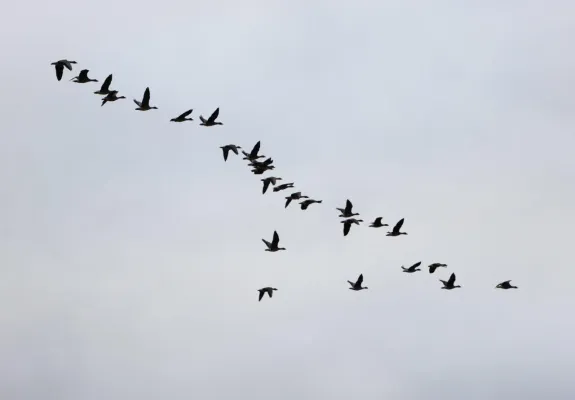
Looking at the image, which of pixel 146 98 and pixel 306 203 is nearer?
pixel 146 98

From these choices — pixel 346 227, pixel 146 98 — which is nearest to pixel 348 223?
pixel 346 227

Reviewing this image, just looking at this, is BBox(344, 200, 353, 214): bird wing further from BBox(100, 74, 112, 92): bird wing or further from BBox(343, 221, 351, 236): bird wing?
BBox(100, 74, 112, 92): bird wing

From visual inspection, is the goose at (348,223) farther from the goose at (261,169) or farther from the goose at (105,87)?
the goose at (105,87)

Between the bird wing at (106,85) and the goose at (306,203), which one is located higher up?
the bird wing at (106,85)

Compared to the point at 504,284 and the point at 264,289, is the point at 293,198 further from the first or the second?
the point at 504,284

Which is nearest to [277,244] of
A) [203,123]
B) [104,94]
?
[203,123]

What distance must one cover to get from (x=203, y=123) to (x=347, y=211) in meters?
14.5

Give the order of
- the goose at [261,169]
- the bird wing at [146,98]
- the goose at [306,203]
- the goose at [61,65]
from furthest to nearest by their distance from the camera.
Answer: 1. the goose at [306,203]
2. the goose at [261,169]
3. the bird wing at [146,98]
4. the goose at [61,65]

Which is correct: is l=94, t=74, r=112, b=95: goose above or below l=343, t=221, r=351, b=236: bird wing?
above

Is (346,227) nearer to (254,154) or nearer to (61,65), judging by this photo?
(254,154)

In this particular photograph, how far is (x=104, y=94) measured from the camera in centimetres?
12469

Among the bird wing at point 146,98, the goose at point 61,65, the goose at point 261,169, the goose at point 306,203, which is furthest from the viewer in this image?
the goose at point 306,203

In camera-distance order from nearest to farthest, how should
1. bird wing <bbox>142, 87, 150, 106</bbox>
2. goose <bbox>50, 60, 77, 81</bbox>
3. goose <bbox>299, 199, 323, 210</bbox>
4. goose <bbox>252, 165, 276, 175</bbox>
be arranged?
1. goose <bbox>50, 60, 77, 81</bbox>
2. bird wing <bbox>142, 87, 150, 106</bbox>
3. goose <bbox>252, 165, 276, 175</bbox>
4. goose <bbox>299, 199, 323, 210</bbox>

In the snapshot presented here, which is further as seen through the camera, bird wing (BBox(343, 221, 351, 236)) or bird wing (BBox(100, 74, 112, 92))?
bird wing (BBox(343, 221, 351, 236))
